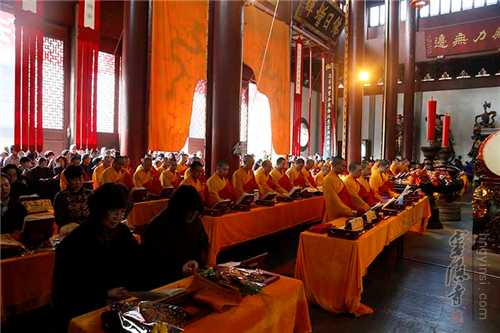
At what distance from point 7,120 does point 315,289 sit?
882cm

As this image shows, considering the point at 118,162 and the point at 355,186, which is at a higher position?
the point at 118,162

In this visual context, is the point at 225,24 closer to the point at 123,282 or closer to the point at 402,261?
the point at 402,261

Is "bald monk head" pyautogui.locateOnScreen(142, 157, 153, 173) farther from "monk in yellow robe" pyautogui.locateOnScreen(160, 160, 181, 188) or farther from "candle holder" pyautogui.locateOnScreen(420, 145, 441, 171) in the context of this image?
"candle holder" pyautogui.locateOnScreen(420, 145, 441, 171)

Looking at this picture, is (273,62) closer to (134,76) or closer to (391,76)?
(134,76)

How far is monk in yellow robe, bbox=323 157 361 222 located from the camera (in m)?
4.47

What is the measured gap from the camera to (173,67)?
290 inches

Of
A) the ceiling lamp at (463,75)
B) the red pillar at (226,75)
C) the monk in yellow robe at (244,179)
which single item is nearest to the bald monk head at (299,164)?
the monk in yellow robe at (244,179)

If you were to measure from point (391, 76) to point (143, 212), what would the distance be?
11.4 m

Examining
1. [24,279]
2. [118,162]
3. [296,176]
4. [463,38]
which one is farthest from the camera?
[463,38]

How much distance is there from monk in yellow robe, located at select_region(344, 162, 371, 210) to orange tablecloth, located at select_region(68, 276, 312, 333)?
310cm

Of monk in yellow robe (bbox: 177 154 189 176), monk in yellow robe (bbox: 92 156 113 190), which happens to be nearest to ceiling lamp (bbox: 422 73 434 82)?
monk in yellow robe (bbox: 177 154 189 176)

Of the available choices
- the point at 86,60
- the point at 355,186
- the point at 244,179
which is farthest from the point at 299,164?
the point at 86,60

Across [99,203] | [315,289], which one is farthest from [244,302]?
[315,289]

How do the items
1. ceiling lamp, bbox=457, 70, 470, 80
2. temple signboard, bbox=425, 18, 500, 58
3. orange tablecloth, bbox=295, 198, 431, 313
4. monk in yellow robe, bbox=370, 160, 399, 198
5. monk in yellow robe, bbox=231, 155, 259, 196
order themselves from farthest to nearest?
ceiling lamp, bbox=457, 70, 470, 80 → temple signboard, bbox=425, 18, 500, 58 → monk in yellow robe, bbox=370, 160, 399, 198 → monk in yellow robe, bbox=231, 155, 259, 196 → orange tablecloth, bbox=295, 198, 431, 313
